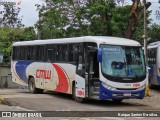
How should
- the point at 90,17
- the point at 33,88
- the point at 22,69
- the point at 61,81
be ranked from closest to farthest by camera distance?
the point at 61,81
the point at 33,88
the point at 22,69
the point at 90,17

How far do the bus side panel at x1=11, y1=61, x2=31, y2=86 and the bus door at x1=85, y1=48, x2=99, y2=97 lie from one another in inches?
292

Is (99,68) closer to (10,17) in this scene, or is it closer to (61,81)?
(61,81)

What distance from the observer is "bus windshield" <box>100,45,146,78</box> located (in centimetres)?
1777

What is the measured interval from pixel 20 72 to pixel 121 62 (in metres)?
10.2

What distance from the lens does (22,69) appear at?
2619 cm

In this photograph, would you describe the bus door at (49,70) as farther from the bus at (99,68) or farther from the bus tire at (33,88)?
the bus tire at (33,88)

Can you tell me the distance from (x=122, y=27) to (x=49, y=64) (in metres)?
10.1

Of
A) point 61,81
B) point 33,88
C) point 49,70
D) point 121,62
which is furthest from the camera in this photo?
point 33,88

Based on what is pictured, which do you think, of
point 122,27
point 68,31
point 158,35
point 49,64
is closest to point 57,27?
point 68,31

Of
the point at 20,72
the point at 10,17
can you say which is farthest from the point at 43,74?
the point at 10,17

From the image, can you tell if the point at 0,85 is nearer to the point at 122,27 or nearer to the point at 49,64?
the point at 122,27

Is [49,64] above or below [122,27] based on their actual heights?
below

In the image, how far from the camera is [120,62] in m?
17.9

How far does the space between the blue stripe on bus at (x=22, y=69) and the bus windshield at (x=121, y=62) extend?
8406 mm
